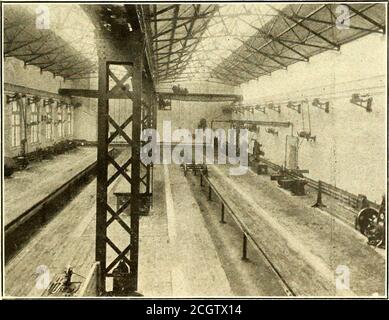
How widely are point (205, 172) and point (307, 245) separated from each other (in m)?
9.11

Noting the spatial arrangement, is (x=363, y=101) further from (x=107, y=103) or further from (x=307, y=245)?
(x=107, y=103)

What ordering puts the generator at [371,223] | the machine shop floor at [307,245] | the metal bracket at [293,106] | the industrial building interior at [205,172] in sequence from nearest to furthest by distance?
the industrial building interior at [205,172] → the machine shop floor at [307,245] → the generator at [371,223] → the metal bracket at [293,106]

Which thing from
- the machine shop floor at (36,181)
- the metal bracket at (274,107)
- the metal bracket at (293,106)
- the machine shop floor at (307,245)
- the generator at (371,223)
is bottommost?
the machine shop floor at (307,245)

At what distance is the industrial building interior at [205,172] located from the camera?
4.82 meters

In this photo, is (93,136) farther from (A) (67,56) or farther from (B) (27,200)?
(B) (27,200)

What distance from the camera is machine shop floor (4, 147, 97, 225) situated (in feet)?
34.9

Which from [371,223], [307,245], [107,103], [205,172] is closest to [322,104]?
[371,223]

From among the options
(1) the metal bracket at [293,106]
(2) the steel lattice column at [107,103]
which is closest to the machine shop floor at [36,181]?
(2) the steel lattice column at [107,103]

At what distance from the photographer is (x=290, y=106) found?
1681 cm

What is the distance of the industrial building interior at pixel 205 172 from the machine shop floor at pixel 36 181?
80 millimetres

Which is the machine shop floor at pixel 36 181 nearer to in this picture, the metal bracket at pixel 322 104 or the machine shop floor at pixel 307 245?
the machine shop floor at pixel 307 245

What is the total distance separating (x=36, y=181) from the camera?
14.5 meters
